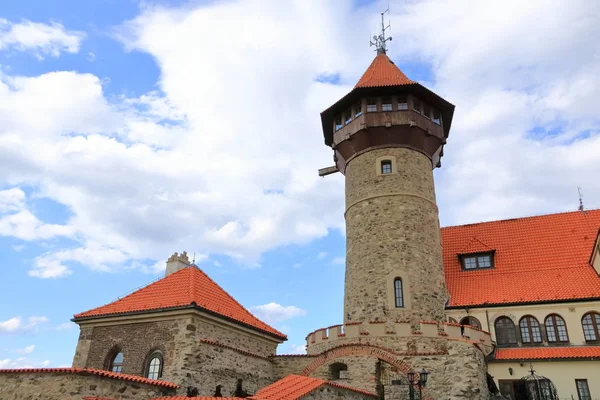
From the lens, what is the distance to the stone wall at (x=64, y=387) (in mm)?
10531

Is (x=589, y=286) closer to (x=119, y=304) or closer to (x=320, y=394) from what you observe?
(x=320, y=394)

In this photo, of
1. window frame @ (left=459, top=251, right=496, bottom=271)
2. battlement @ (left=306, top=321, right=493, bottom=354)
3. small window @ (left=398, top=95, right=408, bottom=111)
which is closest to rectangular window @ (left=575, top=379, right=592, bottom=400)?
battlement @ (left=306, top=321, right=493, bottom=354)

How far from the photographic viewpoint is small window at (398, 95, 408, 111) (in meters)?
21.8

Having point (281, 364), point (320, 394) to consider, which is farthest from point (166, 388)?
point (281, 364)

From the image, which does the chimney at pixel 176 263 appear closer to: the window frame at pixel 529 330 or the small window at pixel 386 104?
the small window at pixel 386 104

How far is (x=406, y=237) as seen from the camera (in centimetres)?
1972

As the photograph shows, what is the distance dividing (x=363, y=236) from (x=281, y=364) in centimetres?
600

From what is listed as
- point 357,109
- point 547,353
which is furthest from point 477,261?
point 357,109

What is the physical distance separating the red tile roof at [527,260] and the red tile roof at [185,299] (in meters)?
8.35

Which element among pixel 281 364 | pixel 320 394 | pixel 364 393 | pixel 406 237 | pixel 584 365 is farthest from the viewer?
pixel 406 237

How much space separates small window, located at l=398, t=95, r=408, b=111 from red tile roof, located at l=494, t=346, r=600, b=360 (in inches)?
415

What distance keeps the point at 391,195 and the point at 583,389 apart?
9.49 meters

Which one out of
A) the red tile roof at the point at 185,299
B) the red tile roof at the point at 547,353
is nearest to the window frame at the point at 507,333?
the red tile roof at the point at 547,353

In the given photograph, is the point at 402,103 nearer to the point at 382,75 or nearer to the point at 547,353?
the point at 382,75
